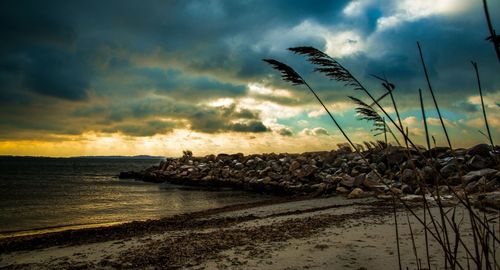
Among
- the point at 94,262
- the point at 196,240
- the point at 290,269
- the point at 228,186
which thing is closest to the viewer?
the point at 290,269

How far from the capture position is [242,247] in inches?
248

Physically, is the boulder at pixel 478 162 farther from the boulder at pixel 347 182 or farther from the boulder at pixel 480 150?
the boulder at pixel 347 182

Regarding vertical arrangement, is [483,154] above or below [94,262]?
above

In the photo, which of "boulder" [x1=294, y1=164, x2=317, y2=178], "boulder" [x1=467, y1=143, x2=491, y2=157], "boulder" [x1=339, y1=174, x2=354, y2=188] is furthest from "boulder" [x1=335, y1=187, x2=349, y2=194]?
"boulder" [x1=467, y1=143, x2=491, y2=157]

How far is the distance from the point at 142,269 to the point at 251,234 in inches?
107

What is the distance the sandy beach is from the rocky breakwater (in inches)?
→ 60.4

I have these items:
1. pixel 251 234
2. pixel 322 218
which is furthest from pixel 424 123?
pixel 322 218

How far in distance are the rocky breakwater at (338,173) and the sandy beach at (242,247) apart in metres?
1.53

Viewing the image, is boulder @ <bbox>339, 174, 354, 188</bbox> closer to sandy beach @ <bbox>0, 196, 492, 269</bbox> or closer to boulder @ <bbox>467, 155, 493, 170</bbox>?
boulder @ <bbox>467, 155, 493, 170</bbox>

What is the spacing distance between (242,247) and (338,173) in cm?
1520

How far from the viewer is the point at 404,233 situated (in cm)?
651

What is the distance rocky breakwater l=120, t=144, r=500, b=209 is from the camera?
492 inches

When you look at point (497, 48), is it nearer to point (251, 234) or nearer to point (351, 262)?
point (351, 262)

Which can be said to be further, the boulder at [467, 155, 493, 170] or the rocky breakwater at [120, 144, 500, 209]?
the boulder at [467, 155, 493, 170]
